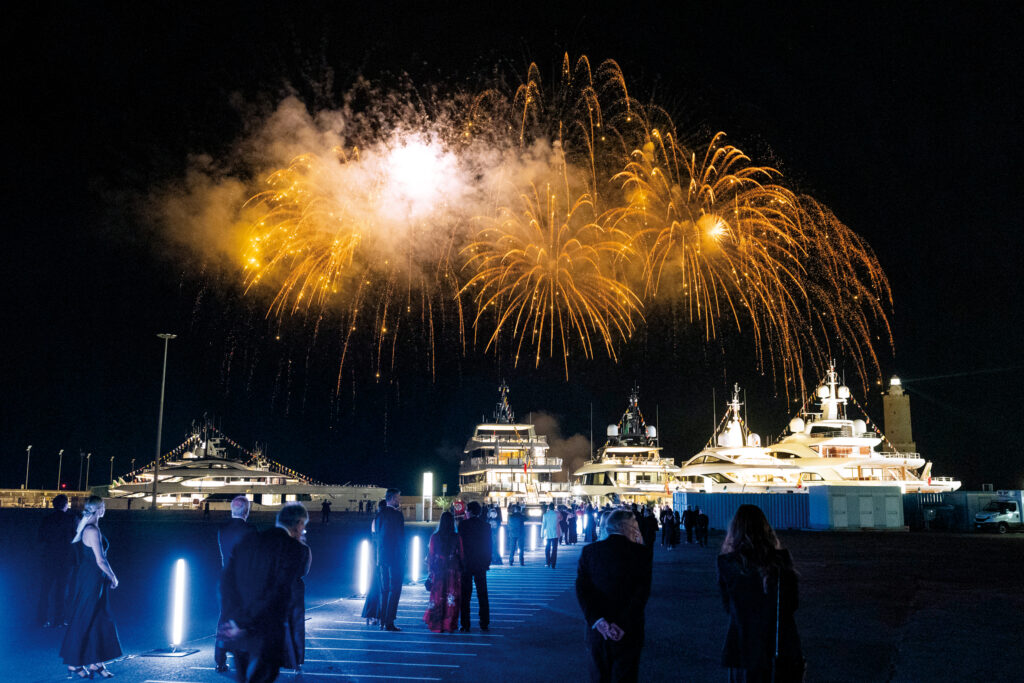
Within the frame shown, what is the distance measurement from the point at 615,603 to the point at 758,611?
0.88 m

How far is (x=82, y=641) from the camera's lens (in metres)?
7.32

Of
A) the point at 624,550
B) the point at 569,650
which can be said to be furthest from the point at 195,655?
the point at 624,550

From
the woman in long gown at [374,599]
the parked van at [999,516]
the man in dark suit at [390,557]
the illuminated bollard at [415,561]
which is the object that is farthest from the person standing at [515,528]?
the parked van at [999,516]

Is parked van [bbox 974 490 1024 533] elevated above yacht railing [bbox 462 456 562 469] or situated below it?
below

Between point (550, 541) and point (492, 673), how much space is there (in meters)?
12.4

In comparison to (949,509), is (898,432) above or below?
above

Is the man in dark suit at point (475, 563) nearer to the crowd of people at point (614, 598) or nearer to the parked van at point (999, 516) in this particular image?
the crowd of people at point (614, 598)

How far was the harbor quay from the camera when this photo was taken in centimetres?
782

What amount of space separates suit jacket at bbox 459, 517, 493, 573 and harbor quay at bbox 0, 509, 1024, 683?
893mm

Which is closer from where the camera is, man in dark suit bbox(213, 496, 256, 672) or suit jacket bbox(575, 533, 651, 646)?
suit jacket bbox(575, 533, 651, 646)

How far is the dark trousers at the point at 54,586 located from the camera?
10.2m

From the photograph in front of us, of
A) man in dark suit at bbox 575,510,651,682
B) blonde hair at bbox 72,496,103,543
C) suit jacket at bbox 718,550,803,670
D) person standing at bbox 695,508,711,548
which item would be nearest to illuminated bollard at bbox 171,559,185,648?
blonde hair at bbox 72,496,103,543

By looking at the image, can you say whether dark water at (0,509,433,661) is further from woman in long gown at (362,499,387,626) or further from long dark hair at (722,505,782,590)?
long dark hair at (722,505,782,590)

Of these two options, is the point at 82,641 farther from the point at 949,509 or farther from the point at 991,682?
the point at 949,509
